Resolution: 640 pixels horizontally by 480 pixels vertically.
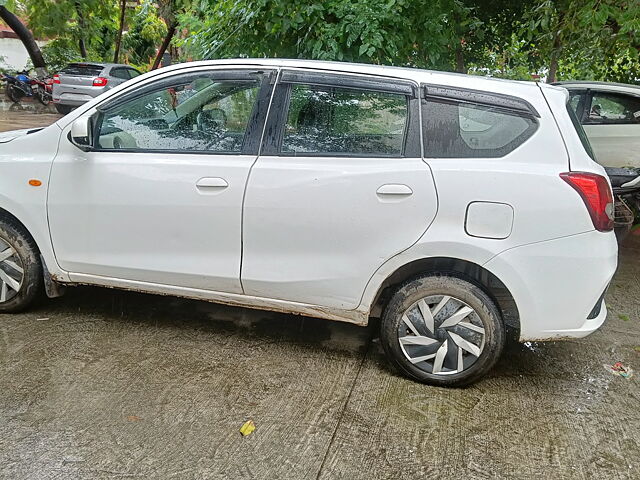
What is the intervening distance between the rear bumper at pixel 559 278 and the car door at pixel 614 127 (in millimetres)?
4827

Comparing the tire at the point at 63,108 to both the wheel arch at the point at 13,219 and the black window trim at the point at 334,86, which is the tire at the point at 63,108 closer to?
the wheel arch at the point at 13,219

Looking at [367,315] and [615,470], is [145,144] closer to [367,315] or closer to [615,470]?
[367,315]

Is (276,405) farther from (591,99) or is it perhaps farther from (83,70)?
(83,70)

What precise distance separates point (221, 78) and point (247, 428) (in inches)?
78.6

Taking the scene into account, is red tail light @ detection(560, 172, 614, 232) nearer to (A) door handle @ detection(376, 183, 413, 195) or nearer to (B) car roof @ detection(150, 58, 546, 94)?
(B) car roof @ detection(150, 58, 546, 94)

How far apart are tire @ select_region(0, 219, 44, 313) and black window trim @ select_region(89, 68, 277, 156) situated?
2.64ft

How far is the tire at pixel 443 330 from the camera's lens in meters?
3.06

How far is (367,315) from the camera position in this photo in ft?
10.7

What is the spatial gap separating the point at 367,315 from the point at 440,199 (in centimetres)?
80

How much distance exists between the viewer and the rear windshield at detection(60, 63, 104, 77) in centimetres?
1471

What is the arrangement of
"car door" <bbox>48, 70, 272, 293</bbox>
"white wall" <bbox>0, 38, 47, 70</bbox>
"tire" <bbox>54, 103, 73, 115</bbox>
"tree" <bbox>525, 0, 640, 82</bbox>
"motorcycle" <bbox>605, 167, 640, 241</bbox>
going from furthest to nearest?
1. "white wall" <bbox>0, 38, 47, 70</bbox>
2. "tire" <bbox>54, 103, 73, 115</bbox>
3. "motorcycle" <bbox>605, 167, 640, 241</bbox>
4. "tree" <bbox>525, 0, 640, 82</bbox>
5. "car door" <bbox>48, 70, 272, 293</bbox>

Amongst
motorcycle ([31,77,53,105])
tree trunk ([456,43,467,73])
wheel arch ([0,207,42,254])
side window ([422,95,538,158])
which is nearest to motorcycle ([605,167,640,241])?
tree trunk ([456,43,467,73])

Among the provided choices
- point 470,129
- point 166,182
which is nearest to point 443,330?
point 470,129

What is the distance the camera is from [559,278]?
9.58 ft
